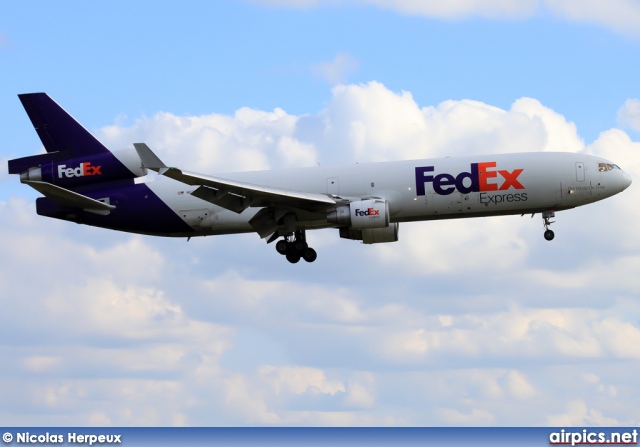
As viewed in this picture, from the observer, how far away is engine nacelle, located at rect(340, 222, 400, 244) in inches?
2675

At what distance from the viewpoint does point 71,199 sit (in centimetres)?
6631

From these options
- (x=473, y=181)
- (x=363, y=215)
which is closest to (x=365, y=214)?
(x=363, y=215)

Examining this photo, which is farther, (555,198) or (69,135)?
(69,135)

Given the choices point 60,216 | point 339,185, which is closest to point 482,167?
point 339,185

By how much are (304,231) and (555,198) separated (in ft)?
46.6

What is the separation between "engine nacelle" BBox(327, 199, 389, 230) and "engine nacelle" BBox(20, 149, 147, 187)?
500 inches

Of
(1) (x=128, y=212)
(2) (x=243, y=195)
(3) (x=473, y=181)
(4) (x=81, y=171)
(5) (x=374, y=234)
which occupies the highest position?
(4) (x=81, y=171)

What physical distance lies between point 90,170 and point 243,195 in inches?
433

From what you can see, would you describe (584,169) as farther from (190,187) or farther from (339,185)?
(190,187)

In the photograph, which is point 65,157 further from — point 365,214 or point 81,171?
point 365,214

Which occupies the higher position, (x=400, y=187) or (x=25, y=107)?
(x=25, y=107)

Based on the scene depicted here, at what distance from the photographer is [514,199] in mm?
63875

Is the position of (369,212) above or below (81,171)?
below

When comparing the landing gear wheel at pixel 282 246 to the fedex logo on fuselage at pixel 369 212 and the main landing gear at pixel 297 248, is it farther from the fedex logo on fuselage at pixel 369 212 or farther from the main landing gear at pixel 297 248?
the fedex logo on fuselage at pixel 369 212
